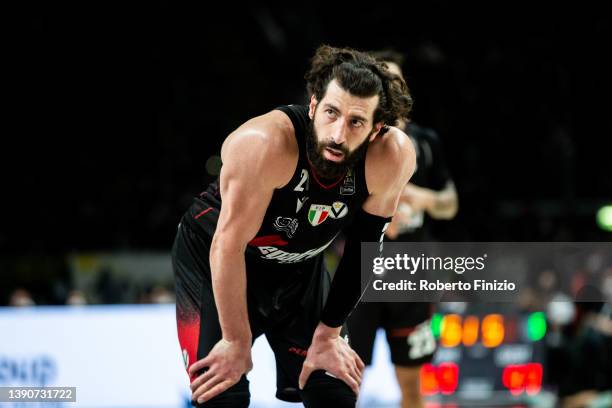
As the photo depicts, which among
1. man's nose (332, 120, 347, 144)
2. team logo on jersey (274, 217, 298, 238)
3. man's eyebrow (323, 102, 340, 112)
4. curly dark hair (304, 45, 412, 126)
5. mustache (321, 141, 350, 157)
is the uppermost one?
curly dark hair (304, 45, 412, 126)

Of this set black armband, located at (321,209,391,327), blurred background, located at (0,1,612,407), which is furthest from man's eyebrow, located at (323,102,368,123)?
blurred background, located at (0,1,612,407)

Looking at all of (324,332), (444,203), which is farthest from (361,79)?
(444,203)

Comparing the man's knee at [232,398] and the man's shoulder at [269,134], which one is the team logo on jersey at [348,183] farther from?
the man's knee at [232,398]

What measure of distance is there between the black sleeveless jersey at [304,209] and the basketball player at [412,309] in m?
1.42

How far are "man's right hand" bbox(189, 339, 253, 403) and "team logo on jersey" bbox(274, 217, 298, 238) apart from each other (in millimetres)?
406

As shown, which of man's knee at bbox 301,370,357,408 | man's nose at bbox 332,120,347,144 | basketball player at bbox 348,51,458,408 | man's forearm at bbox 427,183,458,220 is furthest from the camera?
man's forearm at bbox 427,183,458,220

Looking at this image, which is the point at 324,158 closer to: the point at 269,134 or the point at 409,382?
the point at 269,134

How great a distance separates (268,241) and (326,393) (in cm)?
57

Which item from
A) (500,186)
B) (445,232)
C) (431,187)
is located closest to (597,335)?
Answer: (431,187)

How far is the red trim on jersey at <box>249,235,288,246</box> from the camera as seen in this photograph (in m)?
2.93

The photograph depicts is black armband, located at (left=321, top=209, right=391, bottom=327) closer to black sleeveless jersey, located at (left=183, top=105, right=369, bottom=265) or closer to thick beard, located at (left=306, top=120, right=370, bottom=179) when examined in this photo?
black sleeveless jersey, located at (left=183, top=105, right=369, bottom=265)

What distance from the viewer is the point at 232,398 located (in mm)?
2842

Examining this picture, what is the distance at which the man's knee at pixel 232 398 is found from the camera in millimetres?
2826

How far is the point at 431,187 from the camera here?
15.6 ft
